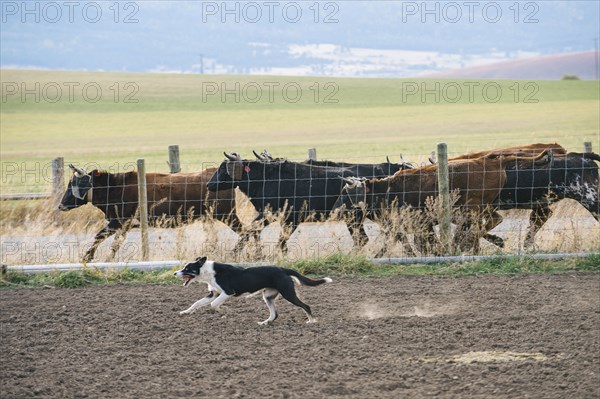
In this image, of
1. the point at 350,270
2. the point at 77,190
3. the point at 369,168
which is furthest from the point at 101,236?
the point at 369,168

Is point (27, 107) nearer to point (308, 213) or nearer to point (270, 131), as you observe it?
→ point (270, 131)

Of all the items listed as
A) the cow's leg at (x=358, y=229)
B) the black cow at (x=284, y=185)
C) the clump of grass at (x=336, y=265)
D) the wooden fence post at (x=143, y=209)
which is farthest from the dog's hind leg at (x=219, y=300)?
the black cow at (x=284, y=185)

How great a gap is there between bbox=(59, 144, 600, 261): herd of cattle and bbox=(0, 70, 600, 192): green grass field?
982cm

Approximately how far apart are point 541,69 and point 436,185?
163 meters

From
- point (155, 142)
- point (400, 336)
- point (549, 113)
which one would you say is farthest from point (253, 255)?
point (549, 113)

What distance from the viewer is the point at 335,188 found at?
13.4 m

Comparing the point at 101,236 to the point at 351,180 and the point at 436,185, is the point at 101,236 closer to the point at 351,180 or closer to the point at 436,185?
the point at 351,180

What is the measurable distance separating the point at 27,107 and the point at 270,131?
80.1 feet

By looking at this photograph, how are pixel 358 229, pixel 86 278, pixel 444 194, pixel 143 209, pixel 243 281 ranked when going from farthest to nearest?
pixel 358 229
pixel 143 209
pixel 444 194
pixel 86 278
pixel 243 281

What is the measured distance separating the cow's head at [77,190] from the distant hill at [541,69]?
463 feet

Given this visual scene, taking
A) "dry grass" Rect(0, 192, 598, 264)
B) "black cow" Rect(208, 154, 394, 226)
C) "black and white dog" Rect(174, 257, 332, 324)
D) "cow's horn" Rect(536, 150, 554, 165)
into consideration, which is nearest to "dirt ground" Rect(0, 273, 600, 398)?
"black and white dog" Rect(174, 257, 332, 324)

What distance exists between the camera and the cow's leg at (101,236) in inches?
484

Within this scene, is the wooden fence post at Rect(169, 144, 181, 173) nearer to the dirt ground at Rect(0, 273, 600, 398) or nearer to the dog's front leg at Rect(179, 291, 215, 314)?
the dirt ground at Rect(0, 273, 600, 398)

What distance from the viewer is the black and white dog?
8633 mm
